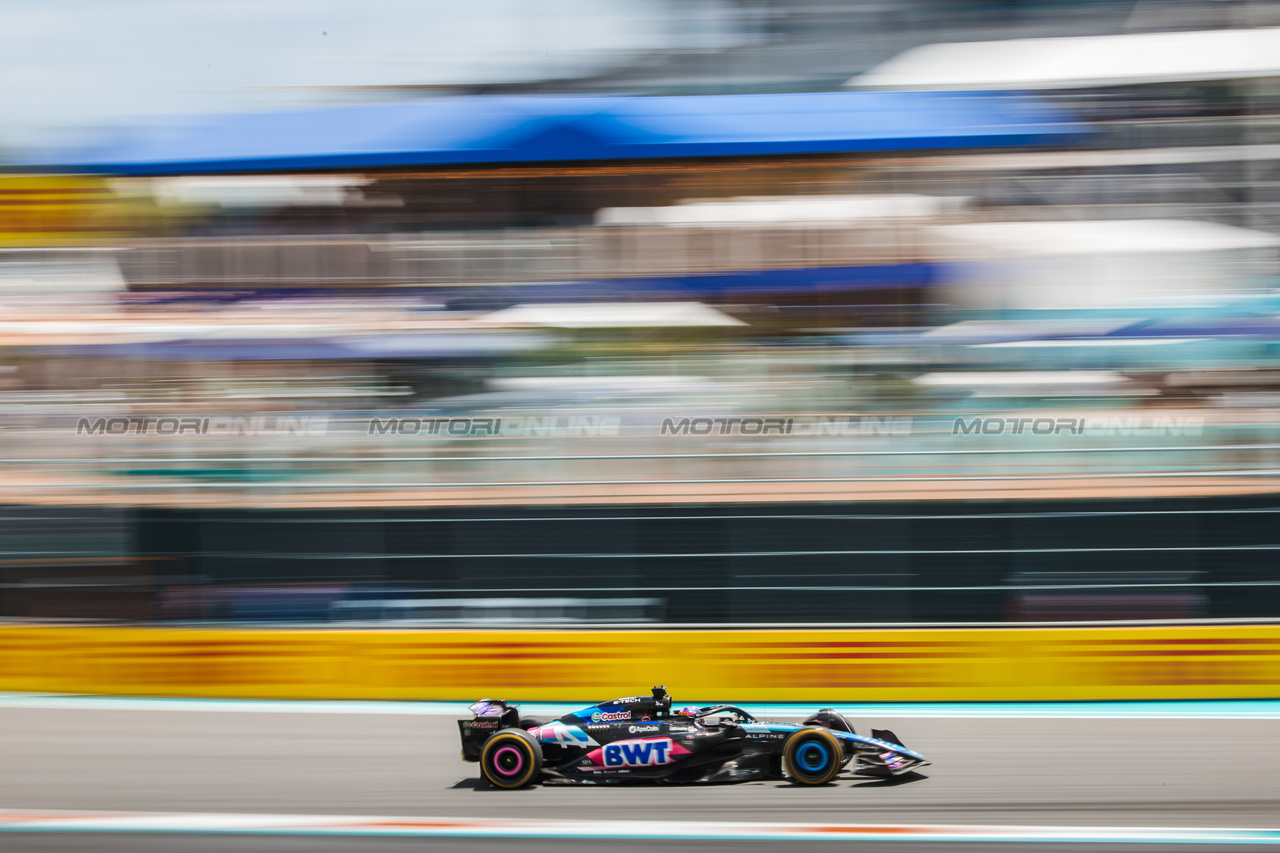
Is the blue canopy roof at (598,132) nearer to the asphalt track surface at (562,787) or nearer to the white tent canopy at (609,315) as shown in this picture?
the white tent canopy at (609,315)

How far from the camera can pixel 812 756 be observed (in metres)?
3.88

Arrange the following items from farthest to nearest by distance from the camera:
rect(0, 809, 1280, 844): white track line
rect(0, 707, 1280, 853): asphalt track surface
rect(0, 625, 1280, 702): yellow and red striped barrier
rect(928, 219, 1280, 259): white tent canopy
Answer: rect(928, 219, 1280, 259): white tent canopy < rect(0, 625, 1280, 702): yellow and red striped barrier < rect(0, 707, 1280, 853): asphalt track surface < rect(0, 809, 1280, 844): white track line

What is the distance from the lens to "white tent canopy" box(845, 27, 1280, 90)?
5.82 m

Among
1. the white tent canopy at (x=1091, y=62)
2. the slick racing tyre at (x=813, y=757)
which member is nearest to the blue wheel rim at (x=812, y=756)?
the slick racing tyre at (x=813, y=757)

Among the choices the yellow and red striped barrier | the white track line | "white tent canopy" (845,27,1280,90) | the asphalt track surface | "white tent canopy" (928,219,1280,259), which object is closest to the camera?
the white track line

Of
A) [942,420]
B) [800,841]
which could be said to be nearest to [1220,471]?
[942,420]

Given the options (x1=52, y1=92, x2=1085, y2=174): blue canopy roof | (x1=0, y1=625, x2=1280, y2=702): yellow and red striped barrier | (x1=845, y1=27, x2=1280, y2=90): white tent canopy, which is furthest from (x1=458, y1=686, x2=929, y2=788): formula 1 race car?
(x1=845, y1=27, x2=1280, y2=90): white tent canopy

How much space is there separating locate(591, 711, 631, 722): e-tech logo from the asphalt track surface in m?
0.32

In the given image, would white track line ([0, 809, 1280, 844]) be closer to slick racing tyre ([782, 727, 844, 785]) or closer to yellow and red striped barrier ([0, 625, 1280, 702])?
slick racing tyre ([782, 727, 844, 785])

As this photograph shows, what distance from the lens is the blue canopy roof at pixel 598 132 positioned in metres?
5.60

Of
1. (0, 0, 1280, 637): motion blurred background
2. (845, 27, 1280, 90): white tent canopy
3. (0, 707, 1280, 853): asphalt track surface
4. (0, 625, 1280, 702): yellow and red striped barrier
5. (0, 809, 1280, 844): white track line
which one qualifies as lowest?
(0, 809, 1280, 844): white track line

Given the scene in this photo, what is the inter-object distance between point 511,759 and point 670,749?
1.93 ft

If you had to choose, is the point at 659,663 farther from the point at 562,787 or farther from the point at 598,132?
the point at 598,132

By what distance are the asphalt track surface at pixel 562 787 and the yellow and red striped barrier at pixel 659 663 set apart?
0.30 meters
